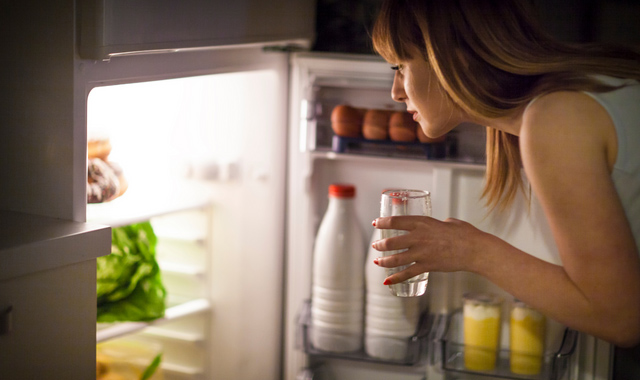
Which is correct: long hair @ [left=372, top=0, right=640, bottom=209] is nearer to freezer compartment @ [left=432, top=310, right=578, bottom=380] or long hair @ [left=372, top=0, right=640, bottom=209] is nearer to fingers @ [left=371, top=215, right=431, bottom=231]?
fingers @ [left=371, top=215, right=431, bottom=231]

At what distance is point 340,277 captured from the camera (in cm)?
141

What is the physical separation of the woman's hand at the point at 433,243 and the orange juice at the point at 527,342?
0.31 metres

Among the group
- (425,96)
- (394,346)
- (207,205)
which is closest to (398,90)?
(425,96)

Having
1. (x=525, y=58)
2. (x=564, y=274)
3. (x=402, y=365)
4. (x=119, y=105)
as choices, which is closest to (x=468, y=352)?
(x=402, y=365)

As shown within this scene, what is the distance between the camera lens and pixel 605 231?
3.18ft

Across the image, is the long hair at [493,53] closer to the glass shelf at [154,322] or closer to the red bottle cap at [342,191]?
the red bottle cap at [342,191]

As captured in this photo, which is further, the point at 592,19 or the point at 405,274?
the point at 592,19

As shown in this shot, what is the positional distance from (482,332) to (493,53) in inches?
21.2

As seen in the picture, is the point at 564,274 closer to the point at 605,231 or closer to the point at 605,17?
the point at 605,231

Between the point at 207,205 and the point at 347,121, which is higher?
the point at 347,121

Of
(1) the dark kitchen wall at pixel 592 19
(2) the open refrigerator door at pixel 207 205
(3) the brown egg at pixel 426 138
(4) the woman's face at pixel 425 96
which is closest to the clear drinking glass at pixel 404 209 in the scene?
(4) the woman's face at pixel 425 96

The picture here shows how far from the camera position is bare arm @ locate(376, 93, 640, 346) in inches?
38.3

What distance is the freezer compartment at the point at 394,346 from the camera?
1361 mm

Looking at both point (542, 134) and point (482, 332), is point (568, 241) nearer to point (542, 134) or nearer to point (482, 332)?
point (542, 134)
